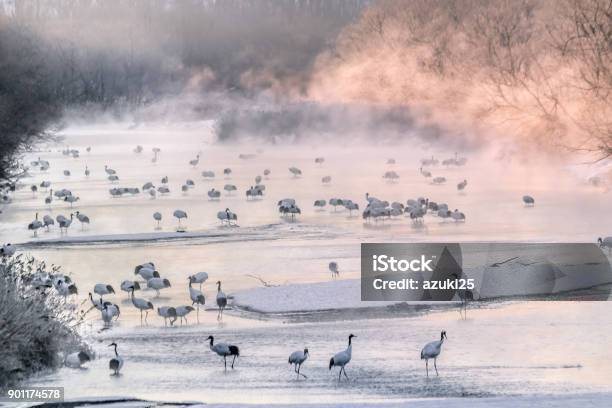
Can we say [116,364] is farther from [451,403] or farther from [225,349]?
Result: [451,403]

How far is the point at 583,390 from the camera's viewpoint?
16000 mm

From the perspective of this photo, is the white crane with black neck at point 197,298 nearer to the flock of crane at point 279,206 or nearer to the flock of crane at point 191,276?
the flock of crane at point 191,276

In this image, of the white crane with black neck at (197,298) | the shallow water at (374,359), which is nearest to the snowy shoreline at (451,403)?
the shallow water at (374,359)

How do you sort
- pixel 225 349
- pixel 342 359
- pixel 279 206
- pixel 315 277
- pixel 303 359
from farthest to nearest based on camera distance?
pixel 279 206 → pixel 315 277 → pixel 225 349 → pixel 303 359 → pixel 342 359

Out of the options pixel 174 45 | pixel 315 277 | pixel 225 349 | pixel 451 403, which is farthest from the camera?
pixel 174 45

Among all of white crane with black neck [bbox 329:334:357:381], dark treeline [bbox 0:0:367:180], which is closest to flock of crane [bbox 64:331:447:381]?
white crane with black neck [bbox 329:334:357:381]

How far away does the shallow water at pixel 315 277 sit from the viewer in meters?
16.9

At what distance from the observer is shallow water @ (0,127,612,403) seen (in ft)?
55.6

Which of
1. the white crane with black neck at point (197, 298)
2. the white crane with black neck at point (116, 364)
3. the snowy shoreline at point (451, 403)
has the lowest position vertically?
the snowy shoreline at point (451, 403)

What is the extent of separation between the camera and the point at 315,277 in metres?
25.7

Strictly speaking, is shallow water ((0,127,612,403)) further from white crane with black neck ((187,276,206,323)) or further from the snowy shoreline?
the snowy shoreline

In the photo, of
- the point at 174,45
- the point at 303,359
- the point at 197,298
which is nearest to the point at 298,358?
the point at 303,359

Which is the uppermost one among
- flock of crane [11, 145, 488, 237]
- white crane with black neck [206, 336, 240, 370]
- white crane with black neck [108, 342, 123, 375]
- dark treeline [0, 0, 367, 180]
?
dark treeline [0, 0, 367, 180]

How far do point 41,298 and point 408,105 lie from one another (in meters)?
66.3
